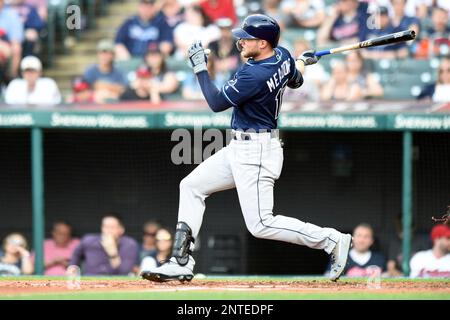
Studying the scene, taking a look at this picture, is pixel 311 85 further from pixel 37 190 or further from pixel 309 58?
pixel 309 58

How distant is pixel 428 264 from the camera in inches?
385

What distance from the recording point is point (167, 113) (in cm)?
1001

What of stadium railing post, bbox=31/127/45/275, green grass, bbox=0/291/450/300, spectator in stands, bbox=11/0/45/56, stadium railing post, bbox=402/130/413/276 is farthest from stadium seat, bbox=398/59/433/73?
green grass, bbox=0/291/450/300

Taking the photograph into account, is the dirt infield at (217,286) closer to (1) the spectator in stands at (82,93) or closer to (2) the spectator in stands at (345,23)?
(1) the spectator in stands at (82,93)

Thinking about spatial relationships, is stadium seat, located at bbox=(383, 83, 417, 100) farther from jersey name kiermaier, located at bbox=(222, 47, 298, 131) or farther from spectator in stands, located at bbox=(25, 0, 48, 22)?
jersey name kiermaier, located at bbox=(222, 47, 298, 131)

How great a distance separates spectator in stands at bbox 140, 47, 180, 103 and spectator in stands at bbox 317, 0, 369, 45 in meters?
1.77

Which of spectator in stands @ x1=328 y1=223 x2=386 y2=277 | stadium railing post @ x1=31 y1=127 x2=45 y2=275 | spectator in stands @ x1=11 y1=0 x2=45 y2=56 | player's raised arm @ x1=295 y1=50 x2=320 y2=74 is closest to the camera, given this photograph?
player's raised arm @ x1=295 y1=50 x2=320 y2=74

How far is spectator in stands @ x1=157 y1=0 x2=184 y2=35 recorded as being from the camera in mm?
11906

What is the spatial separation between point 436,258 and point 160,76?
3.51 metres

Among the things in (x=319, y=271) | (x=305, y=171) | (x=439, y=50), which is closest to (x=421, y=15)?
(x=439, y=50)

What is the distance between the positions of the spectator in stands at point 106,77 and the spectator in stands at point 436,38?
3.27 m

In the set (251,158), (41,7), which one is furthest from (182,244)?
(41,7)

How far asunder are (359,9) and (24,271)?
469 cm

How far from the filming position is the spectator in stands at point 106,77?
35.7 feet
